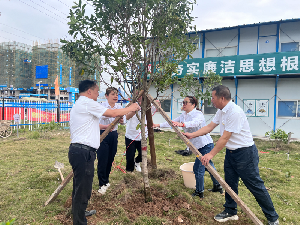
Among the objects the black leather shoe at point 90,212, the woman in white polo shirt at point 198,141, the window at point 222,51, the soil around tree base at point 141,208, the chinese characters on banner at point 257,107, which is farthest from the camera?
the window at point 222,51

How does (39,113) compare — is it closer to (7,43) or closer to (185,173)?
(185,173)

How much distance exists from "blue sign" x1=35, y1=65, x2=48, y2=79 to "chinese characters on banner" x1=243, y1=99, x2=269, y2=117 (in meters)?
43.7

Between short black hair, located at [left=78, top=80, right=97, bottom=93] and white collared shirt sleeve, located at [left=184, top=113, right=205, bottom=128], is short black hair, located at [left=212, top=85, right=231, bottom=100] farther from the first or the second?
short black hair, located at [left=78, top=80, right=97, bottom=93]

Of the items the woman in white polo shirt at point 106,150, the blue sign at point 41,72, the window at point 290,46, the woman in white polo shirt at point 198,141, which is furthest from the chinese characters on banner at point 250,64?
the blue sign at point 41,72

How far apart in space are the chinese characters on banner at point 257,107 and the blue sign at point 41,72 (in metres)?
43.7

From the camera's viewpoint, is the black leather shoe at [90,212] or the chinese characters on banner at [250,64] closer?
the black leather shoe at [90,212]

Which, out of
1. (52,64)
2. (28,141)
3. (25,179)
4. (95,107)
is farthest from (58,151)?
(52,64)

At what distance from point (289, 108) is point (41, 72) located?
47134 mm

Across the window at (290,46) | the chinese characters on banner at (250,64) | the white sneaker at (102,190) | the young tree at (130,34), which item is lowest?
the white sneaker at (102,190)

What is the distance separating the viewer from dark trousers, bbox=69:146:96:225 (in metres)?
2.69

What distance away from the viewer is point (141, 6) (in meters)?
3.02

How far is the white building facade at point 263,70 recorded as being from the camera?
1140 cm

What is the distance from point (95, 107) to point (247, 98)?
12173 millimetres

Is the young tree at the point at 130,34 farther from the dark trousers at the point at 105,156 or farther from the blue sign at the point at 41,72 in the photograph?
the blue sign at the point at 41,72
